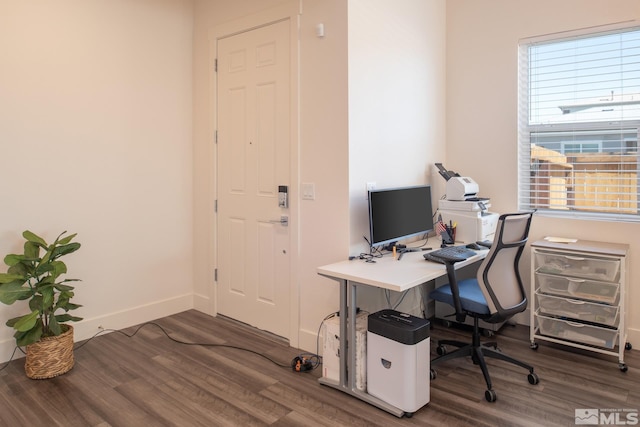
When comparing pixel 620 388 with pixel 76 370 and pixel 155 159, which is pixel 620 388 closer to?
pixel 76 370

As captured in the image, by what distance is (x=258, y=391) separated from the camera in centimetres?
269

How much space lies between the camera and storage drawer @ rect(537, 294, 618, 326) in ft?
10.0

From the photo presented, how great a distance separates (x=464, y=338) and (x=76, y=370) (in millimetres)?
2785

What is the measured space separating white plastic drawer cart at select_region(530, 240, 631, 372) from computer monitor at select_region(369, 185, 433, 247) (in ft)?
2.74

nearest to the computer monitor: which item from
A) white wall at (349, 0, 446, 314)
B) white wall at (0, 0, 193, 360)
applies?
white wall at (349, 0, 446, 314)

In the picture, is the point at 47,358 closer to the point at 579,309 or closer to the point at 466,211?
the point at 466,211


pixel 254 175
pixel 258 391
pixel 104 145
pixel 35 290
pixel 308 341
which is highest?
pixel 104 145

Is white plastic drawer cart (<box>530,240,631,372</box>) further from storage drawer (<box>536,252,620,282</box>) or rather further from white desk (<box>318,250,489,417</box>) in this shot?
white desk (<box>318,250,489,417</box>)

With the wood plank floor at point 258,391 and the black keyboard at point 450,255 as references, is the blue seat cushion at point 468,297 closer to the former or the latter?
the black keyboard at point 450,255

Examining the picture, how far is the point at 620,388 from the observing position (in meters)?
2.71

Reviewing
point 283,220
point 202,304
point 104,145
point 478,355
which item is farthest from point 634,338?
point 104,145

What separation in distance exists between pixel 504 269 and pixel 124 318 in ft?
9.70

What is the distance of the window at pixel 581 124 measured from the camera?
333 centimetres

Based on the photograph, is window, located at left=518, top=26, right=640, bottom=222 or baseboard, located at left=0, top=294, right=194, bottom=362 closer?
baseboard, located at left=0, top=294, right=194, bottom=362
